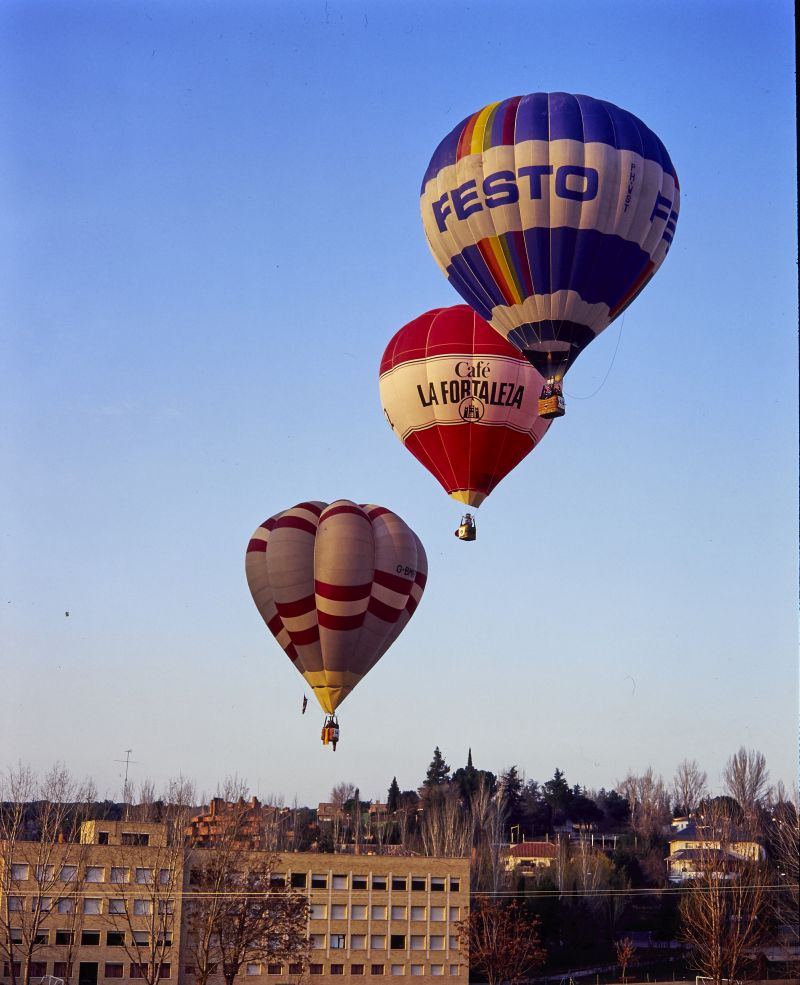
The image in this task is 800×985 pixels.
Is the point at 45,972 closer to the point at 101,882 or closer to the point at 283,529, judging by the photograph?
the point at 101,882

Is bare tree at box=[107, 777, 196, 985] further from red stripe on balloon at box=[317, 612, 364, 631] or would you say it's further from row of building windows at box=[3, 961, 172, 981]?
red stripe on balloon at box=[317, 612, 364, 631]

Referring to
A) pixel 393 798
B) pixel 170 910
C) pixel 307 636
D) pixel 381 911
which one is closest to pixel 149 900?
pixel 170 910

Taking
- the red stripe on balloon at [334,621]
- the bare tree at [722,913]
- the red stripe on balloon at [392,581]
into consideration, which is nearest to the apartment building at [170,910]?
the bare tree at [722,913]

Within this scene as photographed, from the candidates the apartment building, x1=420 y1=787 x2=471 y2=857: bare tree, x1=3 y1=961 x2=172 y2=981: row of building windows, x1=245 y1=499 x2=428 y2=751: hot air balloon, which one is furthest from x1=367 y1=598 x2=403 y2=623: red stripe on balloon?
x1=420 y1=787 x2=471 y2=857: bare tree

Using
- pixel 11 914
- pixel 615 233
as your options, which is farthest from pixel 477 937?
pixel 615 233

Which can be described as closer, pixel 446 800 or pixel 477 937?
pixel 477 937

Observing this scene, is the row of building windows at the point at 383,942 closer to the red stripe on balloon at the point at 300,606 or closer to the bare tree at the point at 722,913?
the bare tree at the point at 722,913

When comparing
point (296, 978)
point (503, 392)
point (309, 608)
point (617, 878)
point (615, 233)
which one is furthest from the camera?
point (617, 878)
